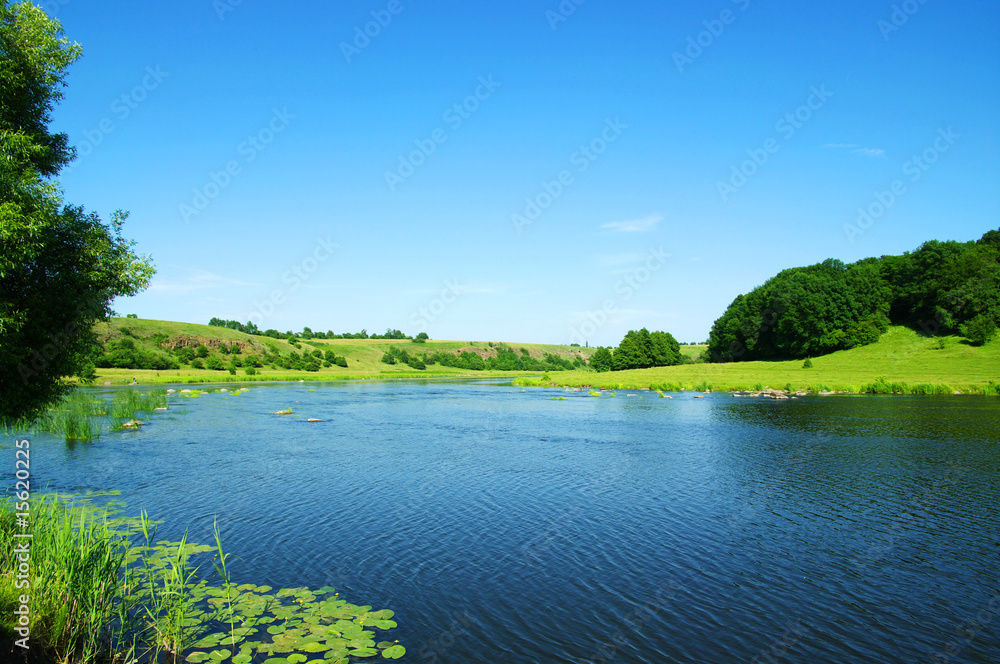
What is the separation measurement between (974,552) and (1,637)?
745 inches

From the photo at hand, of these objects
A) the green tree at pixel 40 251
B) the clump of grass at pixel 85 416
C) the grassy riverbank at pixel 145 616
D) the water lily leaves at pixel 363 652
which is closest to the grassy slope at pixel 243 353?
the clump of grass at pixel 85 416

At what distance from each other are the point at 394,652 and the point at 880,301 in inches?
3837

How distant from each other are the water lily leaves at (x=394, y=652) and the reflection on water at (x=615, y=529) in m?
0.23

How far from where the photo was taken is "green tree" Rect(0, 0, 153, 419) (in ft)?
33.6

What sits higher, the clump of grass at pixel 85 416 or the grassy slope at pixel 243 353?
the grassy slope at pixel 243 353

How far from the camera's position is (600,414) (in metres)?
44.4

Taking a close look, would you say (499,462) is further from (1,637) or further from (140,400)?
(140,400)

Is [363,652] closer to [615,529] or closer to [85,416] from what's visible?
[615,529]

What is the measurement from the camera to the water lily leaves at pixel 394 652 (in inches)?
327

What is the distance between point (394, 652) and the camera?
841 centimetres

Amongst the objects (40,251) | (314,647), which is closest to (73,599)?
(314,647)

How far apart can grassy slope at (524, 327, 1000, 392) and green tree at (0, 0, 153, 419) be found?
65.8 metres

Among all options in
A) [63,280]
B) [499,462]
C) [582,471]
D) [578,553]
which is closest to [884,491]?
[582,471]

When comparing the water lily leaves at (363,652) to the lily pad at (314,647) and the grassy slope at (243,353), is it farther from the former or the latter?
the grassy slope at (243,353)
